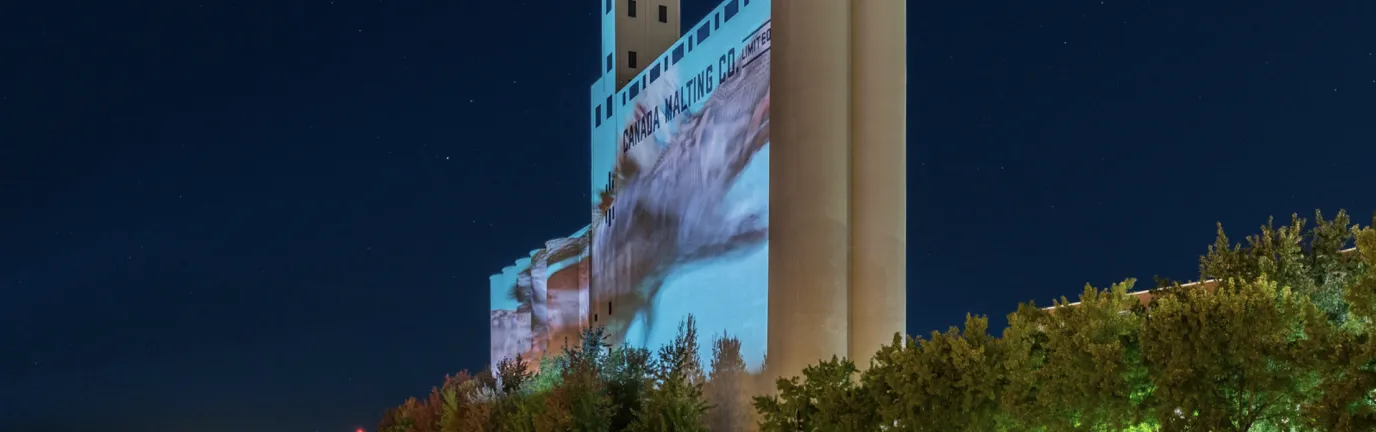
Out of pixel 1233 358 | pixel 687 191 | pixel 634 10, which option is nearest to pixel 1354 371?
pixel 1233 358

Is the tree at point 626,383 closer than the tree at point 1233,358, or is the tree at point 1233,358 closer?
the tree at point 1233,358

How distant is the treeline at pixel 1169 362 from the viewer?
25.6 feet

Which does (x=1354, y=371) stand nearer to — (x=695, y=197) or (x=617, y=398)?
(x=617, y=398)

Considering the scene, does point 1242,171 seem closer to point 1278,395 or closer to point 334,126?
point 334,126

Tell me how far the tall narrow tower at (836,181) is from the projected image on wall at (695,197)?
4995mm

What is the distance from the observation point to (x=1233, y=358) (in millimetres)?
8117

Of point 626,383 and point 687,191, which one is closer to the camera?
point 626,383

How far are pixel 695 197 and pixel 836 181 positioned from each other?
8.72 meters

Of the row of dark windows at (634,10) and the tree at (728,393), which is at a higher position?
the row of dark windows at (634,10)

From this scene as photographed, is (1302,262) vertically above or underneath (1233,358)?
above

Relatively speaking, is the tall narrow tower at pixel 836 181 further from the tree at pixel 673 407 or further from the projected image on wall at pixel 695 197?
the projected image on wall at pixel 695 197

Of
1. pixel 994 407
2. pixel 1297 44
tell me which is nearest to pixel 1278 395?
pixel 994 407

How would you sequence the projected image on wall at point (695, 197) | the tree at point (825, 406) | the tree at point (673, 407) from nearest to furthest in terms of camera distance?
the tree at point (825, 406) < the tree at point (673, 407) < the projected image on wall at point (695, 197)

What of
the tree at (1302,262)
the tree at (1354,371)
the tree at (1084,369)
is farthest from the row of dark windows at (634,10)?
the tree at (1354,371)
